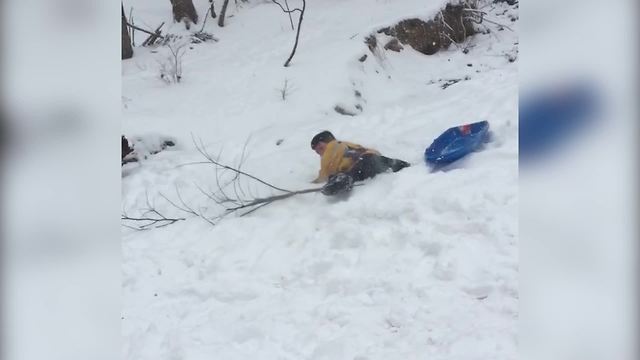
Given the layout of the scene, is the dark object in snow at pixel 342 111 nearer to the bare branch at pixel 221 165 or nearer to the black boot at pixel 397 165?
the bare branch at pixel 221 165

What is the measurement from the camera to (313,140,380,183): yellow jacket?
9.22ft

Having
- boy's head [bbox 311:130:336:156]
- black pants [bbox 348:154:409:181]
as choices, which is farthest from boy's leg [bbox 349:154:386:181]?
boy's head [bbox 311:130:336:156]

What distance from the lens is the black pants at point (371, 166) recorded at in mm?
2797

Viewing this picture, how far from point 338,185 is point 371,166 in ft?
0.70

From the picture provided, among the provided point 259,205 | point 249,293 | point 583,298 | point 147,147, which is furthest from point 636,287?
point 147,147

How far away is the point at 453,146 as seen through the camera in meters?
2.80

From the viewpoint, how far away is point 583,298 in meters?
0.48

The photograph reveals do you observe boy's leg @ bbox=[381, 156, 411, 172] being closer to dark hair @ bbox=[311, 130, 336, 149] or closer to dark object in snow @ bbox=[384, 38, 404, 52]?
dark hair @ bbox=[311, 130, 336, 149]

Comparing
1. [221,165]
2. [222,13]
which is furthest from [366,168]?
[222,13]

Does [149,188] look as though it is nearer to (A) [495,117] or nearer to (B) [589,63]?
(A) [495,117]

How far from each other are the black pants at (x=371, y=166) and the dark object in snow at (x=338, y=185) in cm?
7

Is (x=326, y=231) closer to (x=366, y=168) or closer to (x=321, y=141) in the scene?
(x=366, y=168)

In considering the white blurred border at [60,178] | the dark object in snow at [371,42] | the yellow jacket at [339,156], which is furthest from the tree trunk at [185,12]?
the white blurred border at [60,178]

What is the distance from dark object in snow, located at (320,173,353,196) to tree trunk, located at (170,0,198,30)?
12.0 feet
